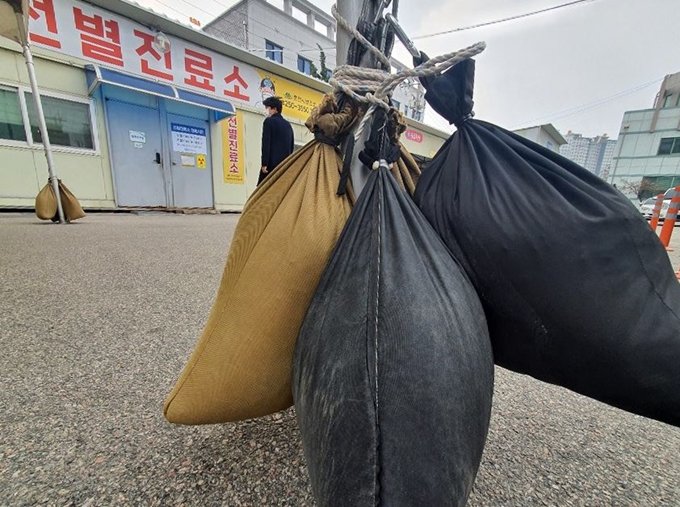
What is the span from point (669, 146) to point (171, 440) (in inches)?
1205

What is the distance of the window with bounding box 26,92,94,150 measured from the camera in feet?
16.8

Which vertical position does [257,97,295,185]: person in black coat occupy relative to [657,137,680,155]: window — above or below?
below

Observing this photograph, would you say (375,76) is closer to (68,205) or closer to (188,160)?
(68,205)

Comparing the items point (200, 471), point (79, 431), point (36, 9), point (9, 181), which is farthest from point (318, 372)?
point (36, 9)

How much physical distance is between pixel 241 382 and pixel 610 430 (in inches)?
39.2

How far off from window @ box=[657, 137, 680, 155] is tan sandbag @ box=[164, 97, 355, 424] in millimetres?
30043

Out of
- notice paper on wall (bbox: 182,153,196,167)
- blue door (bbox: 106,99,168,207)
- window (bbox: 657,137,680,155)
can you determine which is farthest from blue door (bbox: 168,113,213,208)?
window (bbox: 657,137,680,155)

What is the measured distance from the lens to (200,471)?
65cm

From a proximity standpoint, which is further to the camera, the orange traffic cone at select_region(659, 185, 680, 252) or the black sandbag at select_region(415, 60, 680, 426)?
the orange traffic cone at select_region(659, 185, 680, 252)

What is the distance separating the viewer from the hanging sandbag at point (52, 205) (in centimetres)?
391

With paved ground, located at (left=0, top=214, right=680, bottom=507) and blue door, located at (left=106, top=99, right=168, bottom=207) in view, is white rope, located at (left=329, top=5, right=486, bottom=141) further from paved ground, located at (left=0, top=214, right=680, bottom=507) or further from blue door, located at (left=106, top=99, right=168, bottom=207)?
blue door, located at (left=106, top=99, right=168, bottom=207)

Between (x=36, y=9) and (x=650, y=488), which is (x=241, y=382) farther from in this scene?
(x=36, y=9)

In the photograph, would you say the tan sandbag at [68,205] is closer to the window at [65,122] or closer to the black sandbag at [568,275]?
the window at [65,122]

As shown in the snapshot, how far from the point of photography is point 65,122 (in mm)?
5355
